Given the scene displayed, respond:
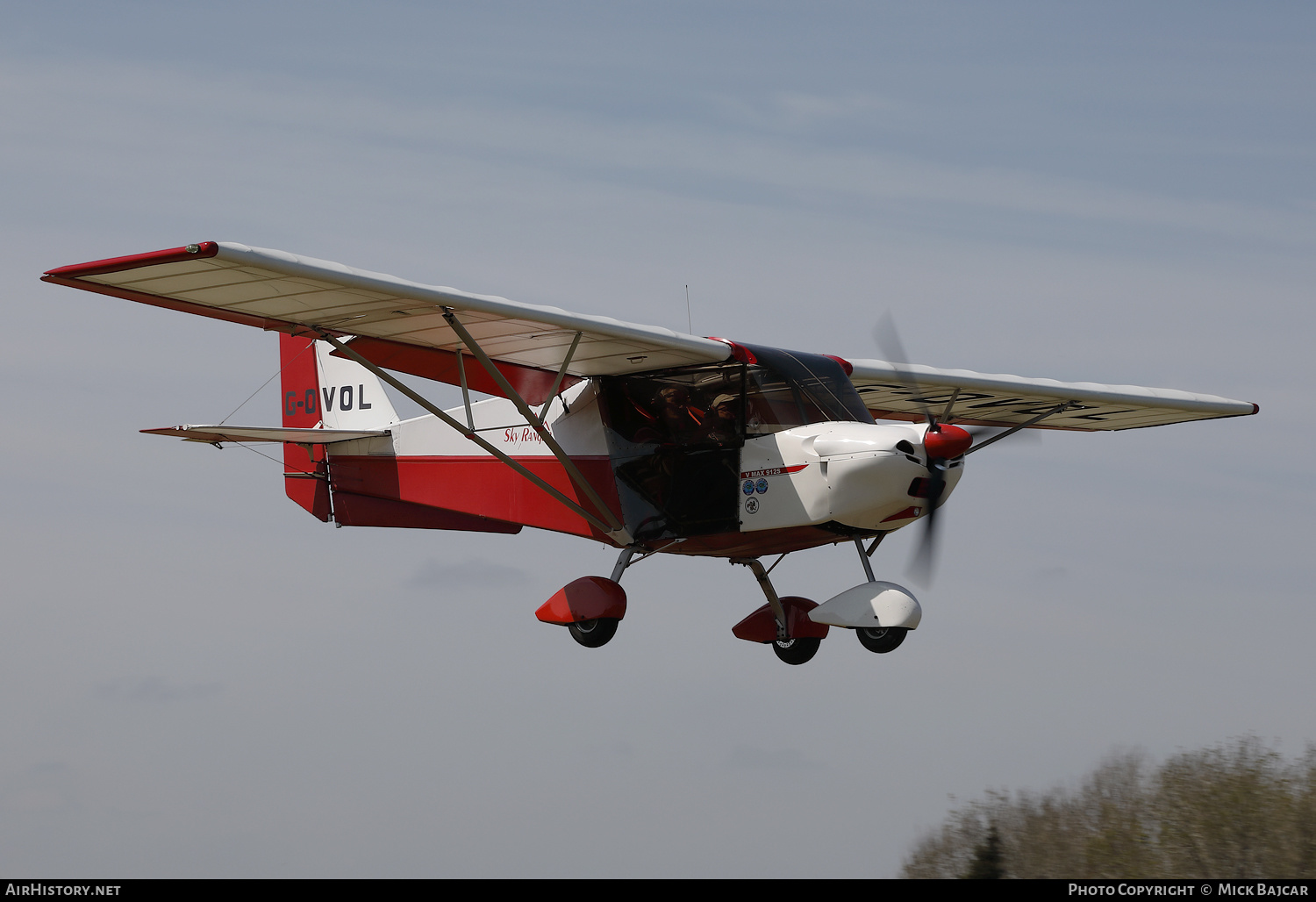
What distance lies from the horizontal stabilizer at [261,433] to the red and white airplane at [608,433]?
0.03m

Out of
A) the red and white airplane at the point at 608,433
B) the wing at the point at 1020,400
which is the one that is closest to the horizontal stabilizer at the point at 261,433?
the red and white airplane at the point at 608,433

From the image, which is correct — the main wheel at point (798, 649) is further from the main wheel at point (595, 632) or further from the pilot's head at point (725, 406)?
the pilot's head at point (725, 406)

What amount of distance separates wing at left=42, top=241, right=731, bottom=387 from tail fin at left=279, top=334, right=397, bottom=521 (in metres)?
3.16

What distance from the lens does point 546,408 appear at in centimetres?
1253

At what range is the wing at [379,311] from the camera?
33.8ft

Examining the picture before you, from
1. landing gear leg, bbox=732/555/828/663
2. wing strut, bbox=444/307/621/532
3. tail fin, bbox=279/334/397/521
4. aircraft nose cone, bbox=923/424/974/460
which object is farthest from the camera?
tail fin, bbox=279/334/397/521

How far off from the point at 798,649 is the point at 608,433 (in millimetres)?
2999

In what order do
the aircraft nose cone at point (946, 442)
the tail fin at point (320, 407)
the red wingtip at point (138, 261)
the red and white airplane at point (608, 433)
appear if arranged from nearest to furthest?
the red wingtip at point (138, 261) < the red and white airplane at point (608, 433) < the aircraft nose cone at point (946, 442) < the tail fin at point (320, 407)

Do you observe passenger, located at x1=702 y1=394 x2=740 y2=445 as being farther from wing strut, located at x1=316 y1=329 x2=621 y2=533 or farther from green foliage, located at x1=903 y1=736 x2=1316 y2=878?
green foliage, located at x1=903 y1=736 x2=1316 y2=878

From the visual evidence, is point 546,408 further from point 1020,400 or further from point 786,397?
point 1020,400

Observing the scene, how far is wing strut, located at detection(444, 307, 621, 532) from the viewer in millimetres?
12289

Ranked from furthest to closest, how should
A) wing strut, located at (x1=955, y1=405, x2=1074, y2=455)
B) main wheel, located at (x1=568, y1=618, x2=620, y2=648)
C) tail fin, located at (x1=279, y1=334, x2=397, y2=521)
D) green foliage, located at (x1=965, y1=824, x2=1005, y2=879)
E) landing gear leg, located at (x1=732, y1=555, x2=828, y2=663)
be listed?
green foliage, located at (x1=965, y1=824, x2=1005, y2=879) → tail fin, located at (x1=279, y1=334, x2=397, y2=521) → landing gear leg, located at (x1=732, y1=555, x2=828, y2=663) → wing strut, located at (x1=955, y1=405, x2=1074, y2=455) → main wheel, located at (x1=568, y1=618, x2=620, y2=648)

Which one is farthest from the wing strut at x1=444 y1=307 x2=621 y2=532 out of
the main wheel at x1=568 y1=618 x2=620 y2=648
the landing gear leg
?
the landing gear leg

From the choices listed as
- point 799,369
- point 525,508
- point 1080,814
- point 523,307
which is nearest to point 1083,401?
point 799,369
